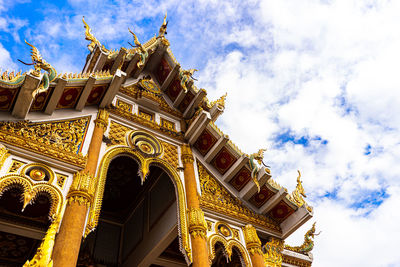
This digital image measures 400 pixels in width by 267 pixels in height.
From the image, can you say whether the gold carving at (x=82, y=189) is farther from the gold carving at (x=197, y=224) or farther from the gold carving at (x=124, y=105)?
the gold carving at (x=124, y=105)

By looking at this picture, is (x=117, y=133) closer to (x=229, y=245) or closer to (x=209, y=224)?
(x=209, y=224)

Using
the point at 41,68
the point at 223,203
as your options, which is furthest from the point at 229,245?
the point at 41,68

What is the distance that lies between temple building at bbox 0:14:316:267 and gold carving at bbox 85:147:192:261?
0.09ft

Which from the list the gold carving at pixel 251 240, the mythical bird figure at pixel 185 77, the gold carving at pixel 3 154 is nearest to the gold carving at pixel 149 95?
the mythical bird figure at pixel 185 77

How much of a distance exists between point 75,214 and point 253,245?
4.61 meters

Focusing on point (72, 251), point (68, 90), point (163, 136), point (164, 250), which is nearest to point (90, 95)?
point (68, 90)

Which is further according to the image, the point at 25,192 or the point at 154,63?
the point at 154,63

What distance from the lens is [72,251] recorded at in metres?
5.50

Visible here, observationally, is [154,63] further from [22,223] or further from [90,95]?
[22,223]

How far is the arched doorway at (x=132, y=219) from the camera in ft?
30.7

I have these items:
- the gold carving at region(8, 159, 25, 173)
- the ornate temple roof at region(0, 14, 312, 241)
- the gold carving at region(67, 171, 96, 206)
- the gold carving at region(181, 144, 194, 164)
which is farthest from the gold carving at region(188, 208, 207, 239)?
the gold carving at region(8, 159, 25, 173)

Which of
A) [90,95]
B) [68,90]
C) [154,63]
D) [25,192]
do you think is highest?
[154,63]

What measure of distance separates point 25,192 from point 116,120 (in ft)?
11.9

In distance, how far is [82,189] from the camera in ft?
20.9
